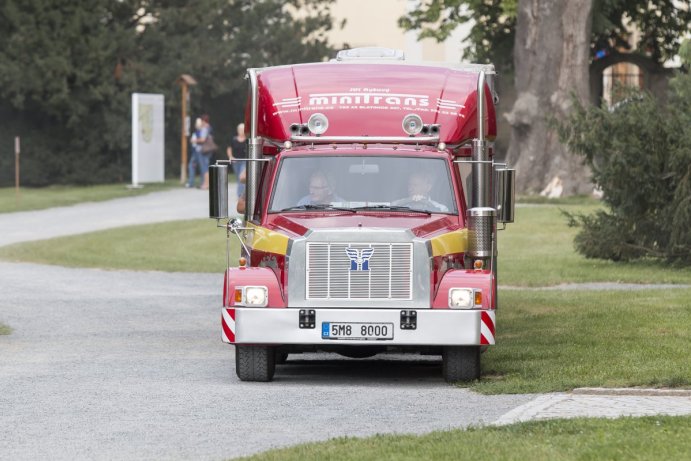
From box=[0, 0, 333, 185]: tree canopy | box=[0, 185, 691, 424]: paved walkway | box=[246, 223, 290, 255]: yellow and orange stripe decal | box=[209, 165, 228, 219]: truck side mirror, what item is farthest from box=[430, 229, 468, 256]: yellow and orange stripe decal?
box=[0, 0, 333, 185]: tree canopy

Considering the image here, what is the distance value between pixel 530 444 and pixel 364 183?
5.33 meters

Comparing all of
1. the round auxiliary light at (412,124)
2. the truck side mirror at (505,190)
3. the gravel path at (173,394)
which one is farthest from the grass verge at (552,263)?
the round auxiliary light at (412,124)

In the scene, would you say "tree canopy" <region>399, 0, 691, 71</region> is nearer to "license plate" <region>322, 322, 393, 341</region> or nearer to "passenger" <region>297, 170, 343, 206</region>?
"passenger" <region>297, 170, 343, 206</region>

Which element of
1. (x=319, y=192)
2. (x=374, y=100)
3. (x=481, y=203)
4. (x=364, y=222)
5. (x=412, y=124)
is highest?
(x=374, y=100)

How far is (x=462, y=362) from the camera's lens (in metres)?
14.4

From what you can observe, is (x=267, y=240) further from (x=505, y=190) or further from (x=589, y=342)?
(x=589, y=342)

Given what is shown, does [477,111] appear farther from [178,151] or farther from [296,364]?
[178,151]

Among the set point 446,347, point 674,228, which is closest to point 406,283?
point 446,347

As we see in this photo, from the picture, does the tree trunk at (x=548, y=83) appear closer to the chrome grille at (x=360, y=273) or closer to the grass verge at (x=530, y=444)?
the chrome grille at (x=360, y=273)

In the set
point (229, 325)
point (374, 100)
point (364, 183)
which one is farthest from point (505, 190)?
point (229, 325)

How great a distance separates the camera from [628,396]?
1290cm

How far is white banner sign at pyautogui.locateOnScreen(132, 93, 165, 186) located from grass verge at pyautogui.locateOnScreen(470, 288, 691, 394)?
24144 mm

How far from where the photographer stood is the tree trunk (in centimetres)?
4081

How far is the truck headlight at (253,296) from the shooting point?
47.0 ft
